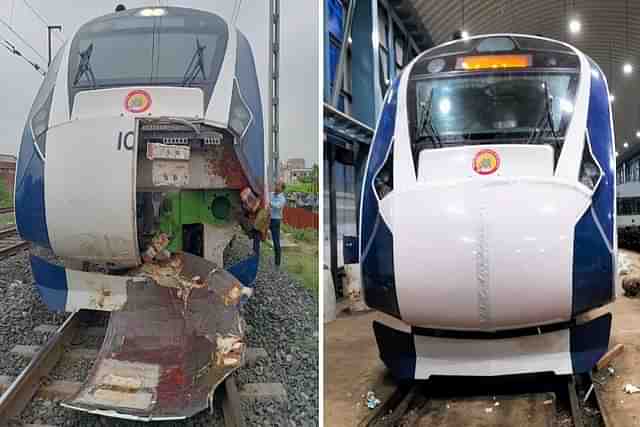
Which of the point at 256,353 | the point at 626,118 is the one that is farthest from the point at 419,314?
the point at 626,118

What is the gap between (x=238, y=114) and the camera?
1654mm

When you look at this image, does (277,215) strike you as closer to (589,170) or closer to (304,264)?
(304,264)

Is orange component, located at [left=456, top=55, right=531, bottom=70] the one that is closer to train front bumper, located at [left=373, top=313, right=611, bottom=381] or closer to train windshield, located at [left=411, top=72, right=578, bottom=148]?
train windshield, located at [left=411, top=72, right=578, bottom=148]

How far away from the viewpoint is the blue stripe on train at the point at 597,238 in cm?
185

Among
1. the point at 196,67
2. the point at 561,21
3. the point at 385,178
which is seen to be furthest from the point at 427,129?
the point at 561,21

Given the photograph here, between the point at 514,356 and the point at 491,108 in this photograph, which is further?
the point at 491,108

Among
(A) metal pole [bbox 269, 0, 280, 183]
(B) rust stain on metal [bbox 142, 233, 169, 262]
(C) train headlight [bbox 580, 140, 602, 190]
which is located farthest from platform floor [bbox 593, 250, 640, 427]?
(B) rust stain on metal [bbox 142, 233, 169, 262]

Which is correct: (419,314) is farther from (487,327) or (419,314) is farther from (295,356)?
(295,356)

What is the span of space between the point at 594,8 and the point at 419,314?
5.75 m

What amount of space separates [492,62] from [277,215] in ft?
3.92

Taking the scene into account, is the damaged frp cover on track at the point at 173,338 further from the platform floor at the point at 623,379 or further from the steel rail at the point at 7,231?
the platform floor at the point at 623,379

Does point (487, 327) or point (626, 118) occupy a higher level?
point (626, 118)

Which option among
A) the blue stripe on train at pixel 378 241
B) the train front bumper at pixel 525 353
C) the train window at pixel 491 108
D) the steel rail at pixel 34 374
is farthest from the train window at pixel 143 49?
the train front bumper at pixel 525 353

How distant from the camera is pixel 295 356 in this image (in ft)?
5.49
